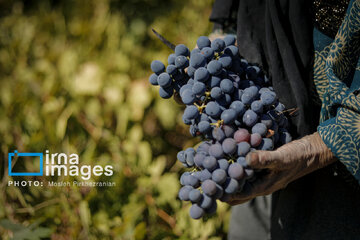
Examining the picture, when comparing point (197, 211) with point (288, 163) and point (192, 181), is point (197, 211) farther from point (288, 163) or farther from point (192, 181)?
point (288, 163)

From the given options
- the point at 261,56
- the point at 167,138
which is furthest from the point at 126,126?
the point at 261,56

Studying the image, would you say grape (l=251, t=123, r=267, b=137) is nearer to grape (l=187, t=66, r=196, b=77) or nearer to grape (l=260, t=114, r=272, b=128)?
grape (l=260, t=114, r=272, b=128)

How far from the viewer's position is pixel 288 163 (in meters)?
0.53

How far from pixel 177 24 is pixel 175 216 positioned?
796mm

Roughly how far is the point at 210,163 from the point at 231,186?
0.15 ft

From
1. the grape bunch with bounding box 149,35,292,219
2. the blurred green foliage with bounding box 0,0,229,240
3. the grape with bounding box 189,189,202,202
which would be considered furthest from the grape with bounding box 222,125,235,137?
the blurred green foliage with bounding box 0,0,229,240

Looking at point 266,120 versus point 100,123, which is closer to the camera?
point 266,120

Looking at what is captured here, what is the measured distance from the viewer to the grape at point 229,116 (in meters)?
0.50

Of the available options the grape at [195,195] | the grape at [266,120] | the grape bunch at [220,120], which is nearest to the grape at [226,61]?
A: the grape bunch at [220,120]

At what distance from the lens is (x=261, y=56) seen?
2.17 feet

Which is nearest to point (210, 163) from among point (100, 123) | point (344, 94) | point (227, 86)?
point (227, 86)

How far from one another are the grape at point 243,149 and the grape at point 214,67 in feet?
0.40

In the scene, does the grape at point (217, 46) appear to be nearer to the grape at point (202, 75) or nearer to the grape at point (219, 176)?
the grape at point (202, 75)

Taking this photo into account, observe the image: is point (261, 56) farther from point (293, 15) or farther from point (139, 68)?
point (139, 68)
